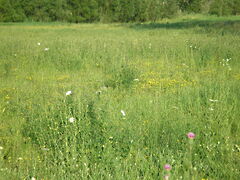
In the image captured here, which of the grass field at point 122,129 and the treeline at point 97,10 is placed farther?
the treeline at point 97,10

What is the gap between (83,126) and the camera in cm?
330

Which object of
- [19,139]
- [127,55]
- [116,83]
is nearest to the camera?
[19,139]

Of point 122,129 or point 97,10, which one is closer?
point 122,129

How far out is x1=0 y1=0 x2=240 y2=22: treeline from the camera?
35438 millimetres

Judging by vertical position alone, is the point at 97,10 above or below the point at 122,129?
above

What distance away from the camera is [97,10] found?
37.2 m

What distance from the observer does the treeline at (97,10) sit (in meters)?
35.4

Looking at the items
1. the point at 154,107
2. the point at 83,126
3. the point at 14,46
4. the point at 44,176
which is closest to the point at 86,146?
the point at 83,126

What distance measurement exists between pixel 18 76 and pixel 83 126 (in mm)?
4355

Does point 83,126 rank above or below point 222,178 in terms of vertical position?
above

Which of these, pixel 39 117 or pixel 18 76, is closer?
pixel 39 117

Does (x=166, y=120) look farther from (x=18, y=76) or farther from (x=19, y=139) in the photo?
(x=18, y=76)

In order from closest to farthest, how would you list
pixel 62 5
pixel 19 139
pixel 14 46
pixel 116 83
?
1. pixel 19 139
2. pixel 116 83
3. pixel 14 46
4. pixel 62 5

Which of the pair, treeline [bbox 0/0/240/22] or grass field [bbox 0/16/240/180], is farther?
treeline [bbox 0/0/240/22]
